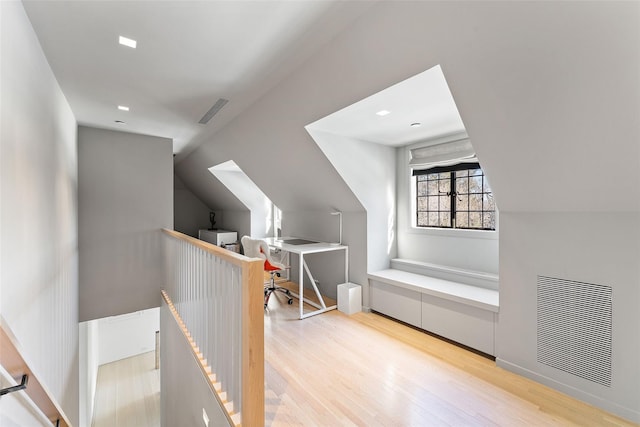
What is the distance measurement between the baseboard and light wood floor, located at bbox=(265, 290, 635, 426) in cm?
5

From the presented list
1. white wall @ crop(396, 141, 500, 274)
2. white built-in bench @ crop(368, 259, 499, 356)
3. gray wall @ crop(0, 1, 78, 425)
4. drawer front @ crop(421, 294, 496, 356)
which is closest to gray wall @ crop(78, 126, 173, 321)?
gray wall @ crop(0, 1, 78, 425)

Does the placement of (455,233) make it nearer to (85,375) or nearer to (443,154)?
(443,154)

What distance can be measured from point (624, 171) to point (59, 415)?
3486mm

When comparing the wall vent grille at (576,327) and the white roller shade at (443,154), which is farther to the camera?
the white roller shade at (443,154)

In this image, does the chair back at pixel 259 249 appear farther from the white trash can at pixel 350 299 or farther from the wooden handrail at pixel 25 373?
the wooden handrail at pixel 25 373

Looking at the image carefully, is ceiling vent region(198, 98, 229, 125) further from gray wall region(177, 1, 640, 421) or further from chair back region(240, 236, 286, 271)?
chair back region(240, 236, 286, 271)

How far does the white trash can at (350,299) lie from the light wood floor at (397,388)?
0.63 meters

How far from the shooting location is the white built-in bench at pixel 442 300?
107 inches

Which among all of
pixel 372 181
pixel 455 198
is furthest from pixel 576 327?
pixel 372 181

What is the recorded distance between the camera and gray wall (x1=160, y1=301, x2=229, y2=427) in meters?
1.98

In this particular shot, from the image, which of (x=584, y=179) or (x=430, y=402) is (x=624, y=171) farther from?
(x=430, y=402)

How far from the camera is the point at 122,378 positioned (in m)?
5.48

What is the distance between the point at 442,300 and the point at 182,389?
9.24 ft

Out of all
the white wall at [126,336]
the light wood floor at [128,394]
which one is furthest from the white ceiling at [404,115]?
the white wall at [126,336]
